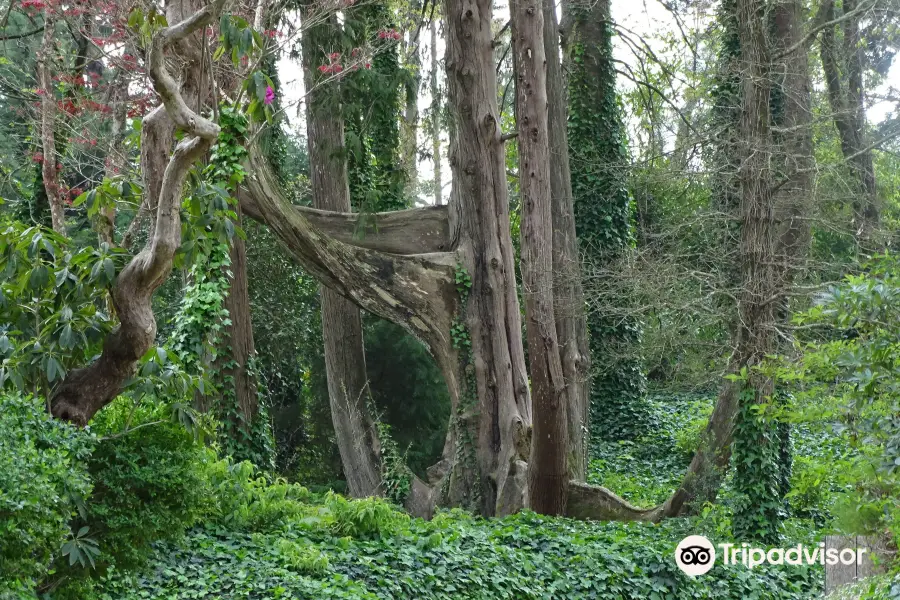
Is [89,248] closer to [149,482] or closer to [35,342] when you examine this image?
[35,342]

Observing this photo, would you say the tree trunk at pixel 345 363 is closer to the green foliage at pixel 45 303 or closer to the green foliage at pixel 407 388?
the green foliage at pixel 407 388

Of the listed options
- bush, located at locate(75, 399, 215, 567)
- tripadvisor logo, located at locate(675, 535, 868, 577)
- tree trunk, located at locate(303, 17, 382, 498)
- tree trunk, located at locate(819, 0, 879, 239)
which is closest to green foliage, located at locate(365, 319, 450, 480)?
tree trunk, located at locate(303, 17, 382, 498)

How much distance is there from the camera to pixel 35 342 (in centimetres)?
539

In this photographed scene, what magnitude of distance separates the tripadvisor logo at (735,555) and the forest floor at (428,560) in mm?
97

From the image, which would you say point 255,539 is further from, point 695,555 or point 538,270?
point 538,270

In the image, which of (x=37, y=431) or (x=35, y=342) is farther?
(x=35, y=342)

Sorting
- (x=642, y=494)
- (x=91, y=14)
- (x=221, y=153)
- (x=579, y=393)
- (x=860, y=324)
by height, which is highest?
(x=91, y=14)

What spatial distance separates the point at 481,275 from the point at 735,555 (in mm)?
4906

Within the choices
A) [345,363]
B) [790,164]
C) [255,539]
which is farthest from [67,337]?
[345,363]

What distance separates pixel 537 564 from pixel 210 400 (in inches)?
216

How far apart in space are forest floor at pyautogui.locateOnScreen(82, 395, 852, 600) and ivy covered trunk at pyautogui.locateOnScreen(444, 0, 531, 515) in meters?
1.75

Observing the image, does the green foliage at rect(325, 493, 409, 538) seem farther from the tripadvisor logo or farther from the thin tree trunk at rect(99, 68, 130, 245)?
the thin tree trunk at rect(99, 68, 130, 245)

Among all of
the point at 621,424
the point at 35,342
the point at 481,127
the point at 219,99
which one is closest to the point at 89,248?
the point at 35,342

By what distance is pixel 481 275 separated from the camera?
1219cm
